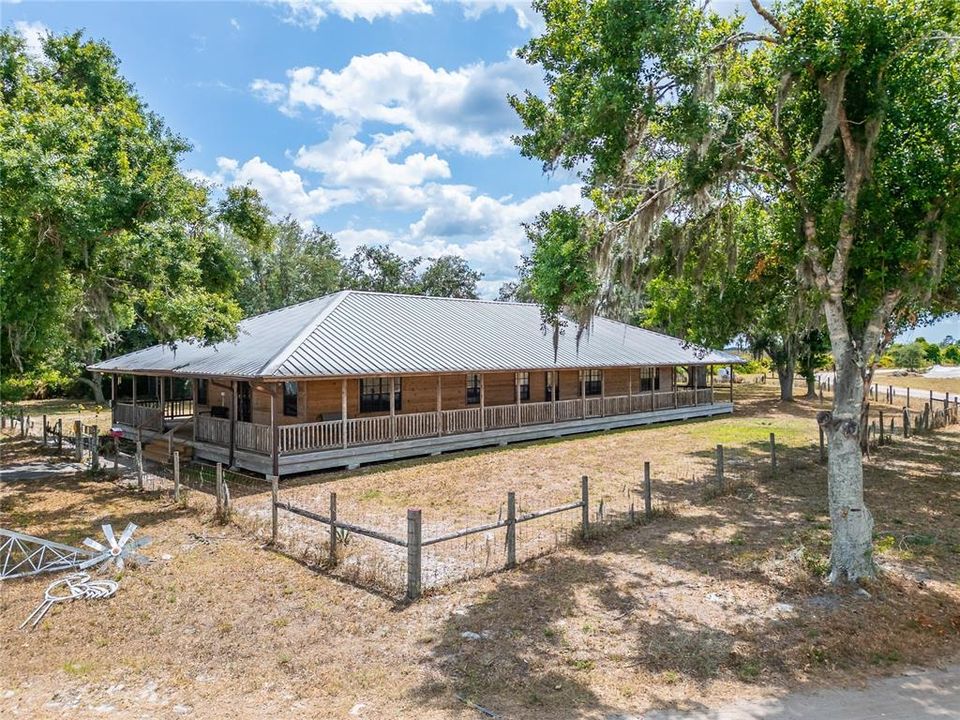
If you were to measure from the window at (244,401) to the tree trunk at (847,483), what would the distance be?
17032mm

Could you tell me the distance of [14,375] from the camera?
1586 cm

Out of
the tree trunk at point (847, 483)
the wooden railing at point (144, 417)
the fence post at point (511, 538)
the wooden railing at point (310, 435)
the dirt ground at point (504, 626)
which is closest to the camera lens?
the dirt ground at point (504, 626)

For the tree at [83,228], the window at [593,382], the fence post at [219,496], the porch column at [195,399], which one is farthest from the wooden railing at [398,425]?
the fence post at [219,496]

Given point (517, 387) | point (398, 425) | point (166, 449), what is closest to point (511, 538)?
point (398, 425)

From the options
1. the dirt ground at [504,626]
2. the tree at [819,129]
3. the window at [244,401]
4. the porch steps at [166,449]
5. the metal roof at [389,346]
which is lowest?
the dirt ground at [504,626]

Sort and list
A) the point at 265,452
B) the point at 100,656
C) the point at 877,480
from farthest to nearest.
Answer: the point at 265,452, the point at 877,480, the point at 100,656

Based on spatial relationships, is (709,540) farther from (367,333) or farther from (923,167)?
(367,333)

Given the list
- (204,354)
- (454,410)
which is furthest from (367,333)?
(204,354)

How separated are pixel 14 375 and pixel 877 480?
2227 centimetres

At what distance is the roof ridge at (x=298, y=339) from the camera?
610 inches

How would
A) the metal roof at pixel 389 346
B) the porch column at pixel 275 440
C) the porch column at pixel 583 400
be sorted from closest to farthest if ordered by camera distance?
the porch column at pixel 275 440
the metal roof at pixel 389 346
the porch column at pixel 583 400

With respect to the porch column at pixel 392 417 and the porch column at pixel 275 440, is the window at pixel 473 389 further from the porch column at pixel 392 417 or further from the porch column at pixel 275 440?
the porch column at pixel 275 440

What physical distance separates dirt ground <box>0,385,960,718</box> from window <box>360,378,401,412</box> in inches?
273

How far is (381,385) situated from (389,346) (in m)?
1.30
